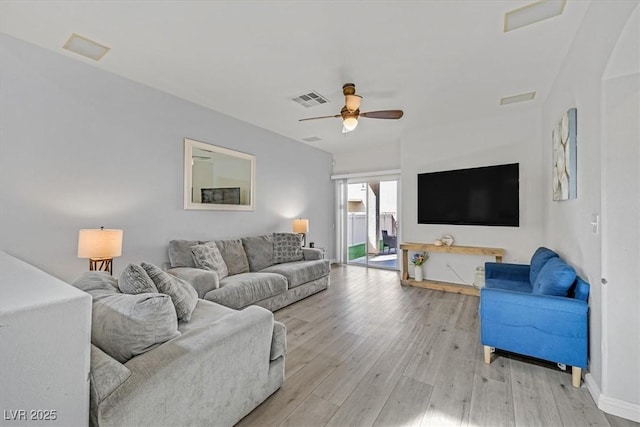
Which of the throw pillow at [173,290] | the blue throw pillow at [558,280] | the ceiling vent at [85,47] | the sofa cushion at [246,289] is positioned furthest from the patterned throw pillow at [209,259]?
the blue throw pillow at [558,280]

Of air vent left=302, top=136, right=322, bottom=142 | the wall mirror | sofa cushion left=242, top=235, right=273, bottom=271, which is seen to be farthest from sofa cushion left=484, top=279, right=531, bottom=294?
air vent left=302, top=136, right=322, bottom=142

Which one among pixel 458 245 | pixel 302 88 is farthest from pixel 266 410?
pixel 458 245

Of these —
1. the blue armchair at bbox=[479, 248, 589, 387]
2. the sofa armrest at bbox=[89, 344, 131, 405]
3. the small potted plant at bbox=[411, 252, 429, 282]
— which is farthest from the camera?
the small potted plant at bbox=[411, 252, 429, 282]

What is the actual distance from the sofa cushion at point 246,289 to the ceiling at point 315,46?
7.59ft

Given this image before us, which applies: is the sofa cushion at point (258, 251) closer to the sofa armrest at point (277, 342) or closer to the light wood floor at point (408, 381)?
the light wood floor at point (408, 381)

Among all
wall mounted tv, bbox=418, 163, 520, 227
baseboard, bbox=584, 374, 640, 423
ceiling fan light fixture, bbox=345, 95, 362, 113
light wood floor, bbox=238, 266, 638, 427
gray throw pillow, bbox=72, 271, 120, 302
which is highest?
ceiling fan light fixture, bbox=345, 95, 362, 113

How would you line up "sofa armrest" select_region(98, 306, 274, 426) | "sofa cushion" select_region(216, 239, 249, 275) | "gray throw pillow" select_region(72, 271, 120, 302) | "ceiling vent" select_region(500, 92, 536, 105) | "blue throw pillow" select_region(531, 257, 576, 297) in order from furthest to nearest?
1. "sofa cushion" select_region(216, 239, 249, 275)
2. "ceiling vent" select_region(500, 92, 536, 105)
3. "blue throw pillow" select_region(531, 257, 576, 297)
4. "gray throw pillow" select_region(72, 271, 120, 302)
5. "sofa armrest" select_region(98, 306, 274, 426)

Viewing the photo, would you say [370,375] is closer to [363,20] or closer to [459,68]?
[363,20]

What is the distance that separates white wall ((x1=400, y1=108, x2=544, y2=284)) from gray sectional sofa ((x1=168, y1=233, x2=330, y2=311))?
198 cm

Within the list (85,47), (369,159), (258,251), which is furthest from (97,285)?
(369,159)

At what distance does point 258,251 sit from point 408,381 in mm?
2761

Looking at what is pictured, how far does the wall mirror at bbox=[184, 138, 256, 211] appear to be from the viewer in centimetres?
373

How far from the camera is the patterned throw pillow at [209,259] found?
10.8 feet

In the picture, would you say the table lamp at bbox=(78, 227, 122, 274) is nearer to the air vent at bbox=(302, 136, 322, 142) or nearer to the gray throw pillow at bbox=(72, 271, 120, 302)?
the gray throw pillow at bbox=(72, 271, 120, 302)
